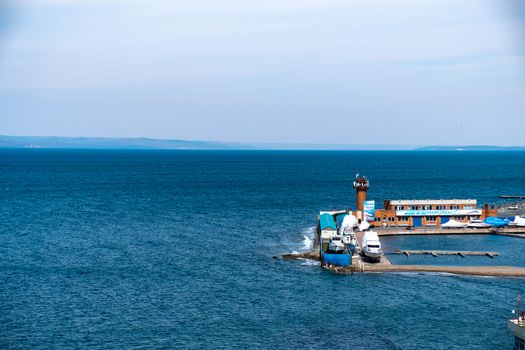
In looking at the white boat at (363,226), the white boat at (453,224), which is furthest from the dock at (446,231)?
the white boat at (363,226)

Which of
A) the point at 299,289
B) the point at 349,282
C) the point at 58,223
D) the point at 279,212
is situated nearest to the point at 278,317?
the point at 299,289

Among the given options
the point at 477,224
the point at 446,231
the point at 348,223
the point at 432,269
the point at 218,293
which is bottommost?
the point at 218,293

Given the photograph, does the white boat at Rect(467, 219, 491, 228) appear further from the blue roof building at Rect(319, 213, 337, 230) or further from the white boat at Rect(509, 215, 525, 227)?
the blue roof building at Rect(319, 213, 337, 230)

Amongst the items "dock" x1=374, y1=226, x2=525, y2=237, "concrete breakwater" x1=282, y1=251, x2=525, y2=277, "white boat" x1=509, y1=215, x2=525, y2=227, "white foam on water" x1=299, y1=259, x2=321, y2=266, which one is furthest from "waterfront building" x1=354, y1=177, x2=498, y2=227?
"concrete breakwater" x1=282, y1=251, x2=525, y2=277

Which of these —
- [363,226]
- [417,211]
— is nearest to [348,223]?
[363,226]

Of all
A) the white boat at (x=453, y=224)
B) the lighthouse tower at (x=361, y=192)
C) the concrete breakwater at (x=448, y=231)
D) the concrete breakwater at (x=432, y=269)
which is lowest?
the concrete breakwater at (x=432, y=269)

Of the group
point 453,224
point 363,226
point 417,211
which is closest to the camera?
point 363,226

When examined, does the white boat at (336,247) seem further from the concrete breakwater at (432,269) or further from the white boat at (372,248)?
the white boat at (372,248)

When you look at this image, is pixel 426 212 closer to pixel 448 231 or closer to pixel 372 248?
pixel 448 231
